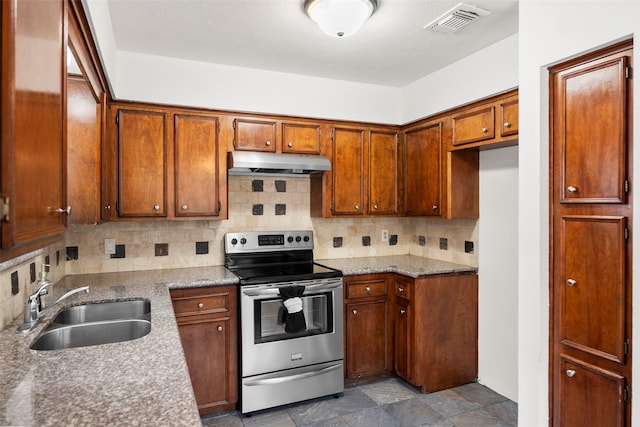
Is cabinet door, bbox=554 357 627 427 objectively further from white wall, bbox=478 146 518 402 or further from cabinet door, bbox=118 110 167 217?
cabinet door, bbox=118 110 167 217

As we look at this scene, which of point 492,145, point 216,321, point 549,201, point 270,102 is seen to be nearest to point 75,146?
point 216,321

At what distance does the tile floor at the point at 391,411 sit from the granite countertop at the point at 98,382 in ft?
4.29

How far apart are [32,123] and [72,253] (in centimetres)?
238

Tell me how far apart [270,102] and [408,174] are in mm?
1318

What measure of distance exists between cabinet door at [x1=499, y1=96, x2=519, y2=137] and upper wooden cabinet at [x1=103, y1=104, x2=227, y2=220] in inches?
76.3

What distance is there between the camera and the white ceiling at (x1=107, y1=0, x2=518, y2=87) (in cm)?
228

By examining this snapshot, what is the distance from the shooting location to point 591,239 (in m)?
1.89

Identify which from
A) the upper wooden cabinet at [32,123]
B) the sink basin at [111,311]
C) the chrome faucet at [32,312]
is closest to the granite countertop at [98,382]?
the chrome faucet at [32,312]

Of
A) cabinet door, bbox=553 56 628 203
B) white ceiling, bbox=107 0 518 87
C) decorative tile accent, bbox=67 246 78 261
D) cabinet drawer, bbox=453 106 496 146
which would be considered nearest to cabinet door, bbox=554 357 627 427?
cabinet door, bbox=553 56 628 203

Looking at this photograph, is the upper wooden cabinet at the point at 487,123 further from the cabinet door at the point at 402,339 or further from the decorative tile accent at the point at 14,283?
the decorative tile accent at the point at 14,283

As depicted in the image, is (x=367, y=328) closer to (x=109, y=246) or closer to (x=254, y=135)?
(x=254, y=135)

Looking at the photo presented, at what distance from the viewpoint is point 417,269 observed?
319 cm

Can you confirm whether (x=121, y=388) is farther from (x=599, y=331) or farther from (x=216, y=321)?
(x=599, y=331)

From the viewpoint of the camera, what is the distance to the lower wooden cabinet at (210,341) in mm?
2730
